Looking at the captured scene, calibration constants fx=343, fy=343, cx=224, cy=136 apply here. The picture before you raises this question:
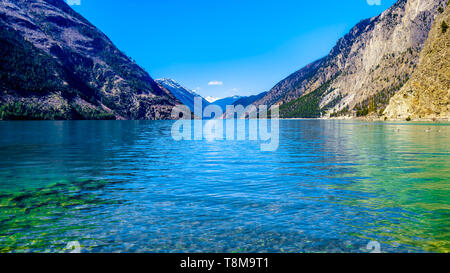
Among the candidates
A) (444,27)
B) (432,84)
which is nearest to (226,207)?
(432,84)

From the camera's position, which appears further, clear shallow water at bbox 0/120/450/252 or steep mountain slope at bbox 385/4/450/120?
steep mountain slope at bbox 385/4/450/120

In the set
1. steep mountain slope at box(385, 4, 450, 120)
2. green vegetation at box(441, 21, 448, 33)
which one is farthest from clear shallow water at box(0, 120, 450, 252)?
green vegetation at box(441, 21, 448, 33)

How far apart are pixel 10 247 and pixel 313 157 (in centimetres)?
3380

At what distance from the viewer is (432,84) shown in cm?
17025

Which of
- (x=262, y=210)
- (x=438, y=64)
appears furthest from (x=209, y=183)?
(x=438, y=64)

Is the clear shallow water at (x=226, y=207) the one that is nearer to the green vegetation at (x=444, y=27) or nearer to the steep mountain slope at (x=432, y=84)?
the steep mountain slope at (x=432, y=84)

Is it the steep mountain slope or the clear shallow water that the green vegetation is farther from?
the clear shallow water

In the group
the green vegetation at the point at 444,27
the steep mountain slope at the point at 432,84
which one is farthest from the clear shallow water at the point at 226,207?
the green vegetation at the point at 444,27

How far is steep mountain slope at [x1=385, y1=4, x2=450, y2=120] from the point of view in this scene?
537 ft

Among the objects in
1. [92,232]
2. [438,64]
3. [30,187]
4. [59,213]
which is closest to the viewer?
[92,232]

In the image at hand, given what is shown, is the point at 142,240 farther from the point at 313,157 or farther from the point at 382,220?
the point at 313,157

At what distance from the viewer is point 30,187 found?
2403 cm

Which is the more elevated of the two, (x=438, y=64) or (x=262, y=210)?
(x=438, y=64)
